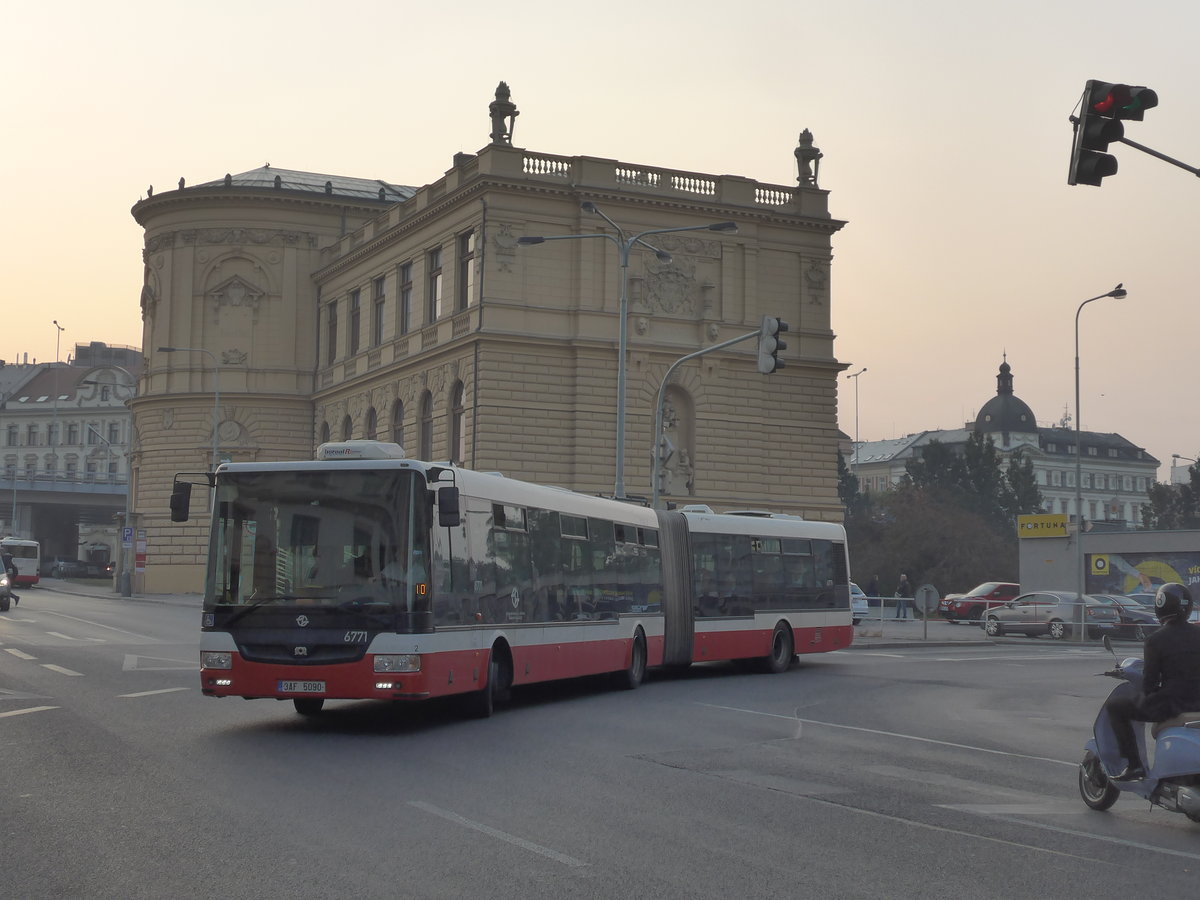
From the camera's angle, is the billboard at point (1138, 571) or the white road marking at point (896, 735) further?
the billboard at point (1138, 571)

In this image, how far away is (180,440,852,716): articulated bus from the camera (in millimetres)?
14430

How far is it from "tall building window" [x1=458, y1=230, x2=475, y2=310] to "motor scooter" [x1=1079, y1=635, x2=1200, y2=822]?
39.5m

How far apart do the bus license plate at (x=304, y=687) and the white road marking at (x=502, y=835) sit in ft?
14.2

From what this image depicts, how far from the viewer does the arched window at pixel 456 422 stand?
49125 millimetres

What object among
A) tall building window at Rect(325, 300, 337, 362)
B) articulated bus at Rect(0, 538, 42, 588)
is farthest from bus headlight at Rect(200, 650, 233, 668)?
articulated bus at Rect(0, 538, 42, 588)

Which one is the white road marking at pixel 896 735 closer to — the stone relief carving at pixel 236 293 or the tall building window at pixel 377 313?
the tall building window at pixel 377 313

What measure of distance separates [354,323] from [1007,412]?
123806 mm

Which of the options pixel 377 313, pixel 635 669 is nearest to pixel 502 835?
pixel 635 669

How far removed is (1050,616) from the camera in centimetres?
4462

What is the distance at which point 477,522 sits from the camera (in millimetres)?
16312

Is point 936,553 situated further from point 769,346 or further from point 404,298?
point 769,346

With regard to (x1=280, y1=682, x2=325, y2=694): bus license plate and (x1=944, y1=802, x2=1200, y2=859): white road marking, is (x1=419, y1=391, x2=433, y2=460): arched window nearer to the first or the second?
(x1=280, y1=682, x2=325, y2=694): bus license plate

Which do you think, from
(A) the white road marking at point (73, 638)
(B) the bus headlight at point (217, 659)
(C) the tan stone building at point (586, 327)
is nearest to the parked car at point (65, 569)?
(C) the tan stone building at point (586, 327)

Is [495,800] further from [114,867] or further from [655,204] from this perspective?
[655,204]
